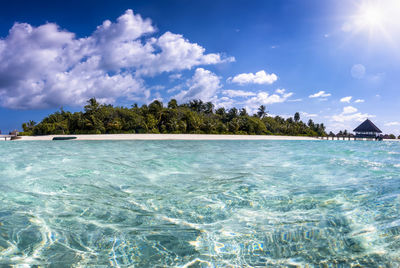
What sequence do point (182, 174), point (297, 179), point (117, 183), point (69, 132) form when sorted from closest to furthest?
point (117, 183) → point (297, 179) → point (182, 174) → point (69, 132)

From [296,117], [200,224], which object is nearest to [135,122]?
[200,224]

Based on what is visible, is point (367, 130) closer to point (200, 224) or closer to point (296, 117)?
point (296, 117)

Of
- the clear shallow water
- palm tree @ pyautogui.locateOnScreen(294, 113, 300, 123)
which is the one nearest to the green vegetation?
palm tree @ pyautogui.locateOnScreen(294, 113, 300, 123)

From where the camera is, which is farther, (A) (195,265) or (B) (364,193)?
(B) (364,193)

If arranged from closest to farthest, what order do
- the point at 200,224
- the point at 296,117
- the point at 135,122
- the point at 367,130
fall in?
the point at 200,224
the point at 135,122
the point at 367,130
the point at 296,117

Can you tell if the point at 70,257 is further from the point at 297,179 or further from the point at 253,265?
the point at 297,179

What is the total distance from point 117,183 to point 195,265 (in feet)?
11.4

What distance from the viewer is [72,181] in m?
5.07

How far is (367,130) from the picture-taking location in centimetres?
4712

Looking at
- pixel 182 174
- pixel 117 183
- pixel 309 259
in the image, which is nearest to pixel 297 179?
pixel 182 174

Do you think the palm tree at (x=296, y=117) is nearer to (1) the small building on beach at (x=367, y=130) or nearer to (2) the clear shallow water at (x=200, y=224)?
(1) the small building on beach at (x=367, y=130)

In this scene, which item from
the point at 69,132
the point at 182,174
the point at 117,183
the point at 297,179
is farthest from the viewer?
the point at 69,132

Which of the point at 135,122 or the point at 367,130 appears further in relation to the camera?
the point at 367,130

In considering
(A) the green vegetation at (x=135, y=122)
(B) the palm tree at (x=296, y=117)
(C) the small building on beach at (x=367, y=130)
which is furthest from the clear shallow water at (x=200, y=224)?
(B) the palm tree at (x=296, y=117)
